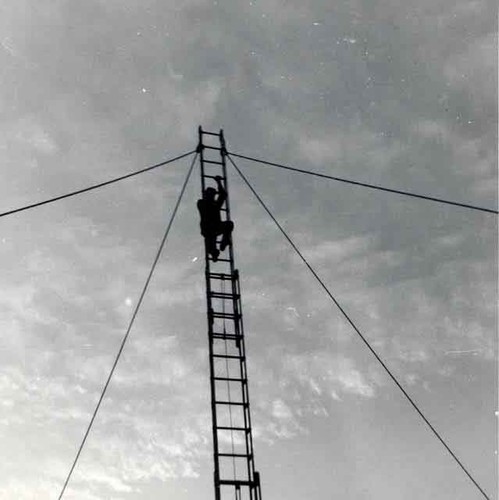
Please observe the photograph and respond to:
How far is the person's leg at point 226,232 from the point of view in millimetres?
11656

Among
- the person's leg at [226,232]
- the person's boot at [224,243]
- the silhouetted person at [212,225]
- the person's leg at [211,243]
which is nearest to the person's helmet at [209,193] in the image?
the silhouetted person at [212,225]

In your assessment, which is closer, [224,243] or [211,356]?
[211,356]

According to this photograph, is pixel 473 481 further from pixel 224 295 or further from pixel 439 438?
pixel 224 295

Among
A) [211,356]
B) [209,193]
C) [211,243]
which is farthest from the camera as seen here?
[209,193]

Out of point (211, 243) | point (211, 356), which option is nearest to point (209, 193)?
point (211, 243)

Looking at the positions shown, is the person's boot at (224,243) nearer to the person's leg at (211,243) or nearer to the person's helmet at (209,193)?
the person's leg at (211,243)

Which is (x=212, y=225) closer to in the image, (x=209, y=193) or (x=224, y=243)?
(x=224, y=243)

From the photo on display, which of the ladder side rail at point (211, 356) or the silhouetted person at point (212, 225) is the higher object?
the silhouetted person at point (212, 225)

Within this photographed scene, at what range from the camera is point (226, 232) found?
1173 cm

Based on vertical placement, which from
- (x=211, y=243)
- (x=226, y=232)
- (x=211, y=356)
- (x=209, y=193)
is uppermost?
(x=209, y=193)

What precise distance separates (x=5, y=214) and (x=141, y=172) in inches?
142

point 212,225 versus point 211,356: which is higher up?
point 212,225

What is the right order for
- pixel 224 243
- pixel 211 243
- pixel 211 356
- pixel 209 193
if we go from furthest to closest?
pixel 209 193, pixel 224 243, pixel 211 243, pixel 211 356

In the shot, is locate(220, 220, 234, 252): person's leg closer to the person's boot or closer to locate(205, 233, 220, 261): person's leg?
the person's boot
